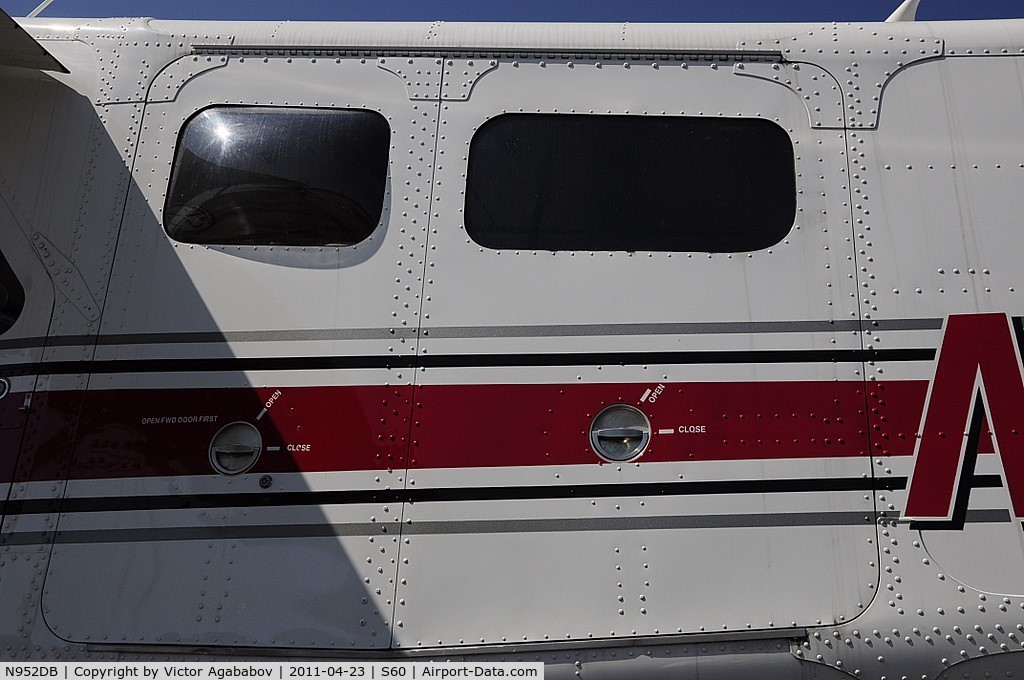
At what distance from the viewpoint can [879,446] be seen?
299 cm

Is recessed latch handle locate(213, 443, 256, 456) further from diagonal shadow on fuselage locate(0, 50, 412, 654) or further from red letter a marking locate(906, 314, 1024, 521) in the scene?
red letter a marking locate(906, 314, 1024, 521)

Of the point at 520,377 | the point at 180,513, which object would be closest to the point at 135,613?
the point at 180,513

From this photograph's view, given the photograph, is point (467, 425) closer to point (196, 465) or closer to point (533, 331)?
point (533, 331)

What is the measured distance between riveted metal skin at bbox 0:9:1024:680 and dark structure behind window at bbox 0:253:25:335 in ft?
0.17

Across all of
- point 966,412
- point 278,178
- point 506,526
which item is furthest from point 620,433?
point 278,178

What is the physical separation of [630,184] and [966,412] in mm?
1616

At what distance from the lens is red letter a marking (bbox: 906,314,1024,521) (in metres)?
2.93

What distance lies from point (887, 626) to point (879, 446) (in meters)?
0.66

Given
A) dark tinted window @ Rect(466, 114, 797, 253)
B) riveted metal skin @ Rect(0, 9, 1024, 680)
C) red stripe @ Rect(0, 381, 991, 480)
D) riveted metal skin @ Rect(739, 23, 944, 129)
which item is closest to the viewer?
riveted metal skin @ Rect(0, 9, 1024, 680)

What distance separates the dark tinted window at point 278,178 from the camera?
3.33m

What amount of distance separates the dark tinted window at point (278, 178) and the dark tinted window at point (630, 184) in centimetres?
48

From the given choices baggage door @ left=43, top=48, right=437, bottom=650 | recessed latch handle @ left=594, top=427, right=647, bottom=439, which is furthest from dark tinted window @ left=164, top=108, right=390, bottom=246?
recessed latch handle @ left=594, top=427, right=647, bottom=439

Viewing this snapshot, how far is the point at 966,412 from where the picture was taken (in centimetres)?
299

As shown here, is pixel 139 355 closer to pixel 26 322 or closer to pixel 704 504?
pixel 26 322
